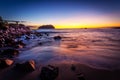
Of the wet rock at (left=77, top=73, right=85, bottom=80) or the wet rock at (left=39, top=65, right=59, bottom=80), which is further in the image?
the wet rock at (left=77, top=73, right=85, bottom=80)

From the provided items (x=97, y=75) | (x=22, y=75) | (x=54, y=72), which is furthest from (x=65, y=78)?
(x=22, y=75)

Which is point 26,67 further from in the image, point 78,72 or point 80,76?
point 80,76

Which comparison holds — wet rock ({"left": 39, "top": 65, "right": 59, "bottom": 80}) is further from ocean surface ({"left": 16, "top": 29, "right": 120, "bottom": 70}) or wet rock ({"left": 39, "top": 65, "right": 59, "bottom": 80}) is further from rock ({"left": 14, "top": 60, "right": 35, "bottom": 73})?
ocean surface ({"left": 16, "top": 29, "right": 120, "bottom": 70})

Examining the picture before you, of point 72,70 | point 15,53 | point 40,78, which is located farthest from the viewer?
point 15,53

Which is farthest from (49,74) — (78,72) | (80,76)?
(78,72)

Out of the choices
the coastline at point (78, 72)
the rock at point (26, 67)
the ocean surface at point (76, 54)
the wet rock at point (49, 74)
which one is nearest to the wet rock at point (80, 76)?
the coastline at point (78, 72)

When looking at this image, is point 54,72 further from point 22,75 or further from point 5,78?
point 5,78

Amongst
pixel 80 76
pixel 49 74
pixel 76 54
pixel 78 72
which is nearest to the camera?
pixel 49 74

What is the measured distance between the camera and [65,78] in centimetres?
618

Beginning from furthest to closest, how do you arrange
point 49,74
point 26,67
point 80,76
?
1. point 26,67
2. point 80,76
3. point 49,74

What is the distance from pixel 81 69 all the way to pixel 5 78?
3.82 metres

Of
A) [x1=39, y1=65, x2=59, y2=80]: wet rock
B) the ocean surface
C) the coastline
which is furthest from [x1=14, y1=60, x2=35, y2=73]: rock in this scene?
the ocean surface

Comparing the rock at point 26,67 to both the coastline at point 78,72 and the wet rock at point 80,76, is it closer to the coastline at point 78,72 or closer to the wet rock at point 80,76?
the coastline at point 78,72

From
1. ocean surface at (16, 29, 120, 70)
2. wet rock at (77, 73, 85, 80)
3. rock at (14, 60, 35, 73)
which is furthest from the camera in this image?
ocean surface at (16, 29, 120, 70)
